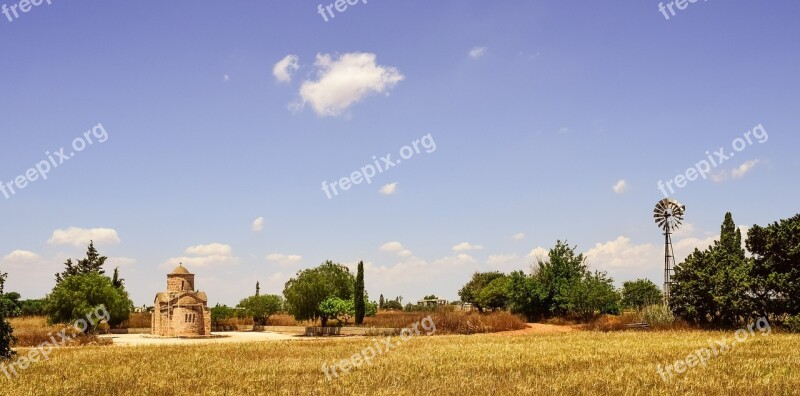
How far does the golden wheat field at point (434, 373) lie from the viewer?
1349 cm

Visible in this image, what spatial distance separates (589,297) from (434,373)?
33.9 m

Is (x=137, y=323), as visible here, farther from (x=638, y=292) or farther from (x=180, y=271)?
(x=638, y=292)

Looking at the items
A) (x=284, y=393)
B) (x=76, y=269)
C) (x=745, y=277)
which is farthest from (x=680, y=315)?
(x=76, y=269)

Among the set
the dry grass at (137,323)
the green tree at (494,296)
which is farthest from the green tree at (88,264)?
the green tree at (494,296)

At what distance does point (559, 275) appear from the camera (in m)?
52.6

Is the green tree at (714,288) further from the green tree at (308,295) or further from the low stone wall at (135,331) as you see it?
the low stone wall at (135,331)

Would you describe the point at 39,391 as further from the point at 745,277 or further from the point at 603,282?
the point at 603,282

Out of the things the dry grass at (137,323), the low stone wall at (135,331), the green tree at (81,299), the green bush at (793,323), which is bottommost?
the green bush at (793,323)

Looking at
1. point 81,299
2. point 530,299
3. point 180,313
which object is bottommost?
point 530,299

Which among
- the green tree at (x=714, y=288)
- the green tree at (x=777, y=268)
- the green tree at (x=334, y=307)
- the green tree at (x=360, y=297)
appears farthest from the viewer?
the green tree at (x=360, y=297)

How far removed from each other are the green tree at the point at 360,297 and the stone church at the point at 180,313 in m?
12.9

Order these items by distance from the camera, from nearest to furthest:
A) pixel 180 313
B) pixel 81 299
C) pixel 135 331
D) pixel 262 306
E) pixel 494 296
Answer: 1. pixel 81 299
2. pixel 180 313
3. pixel 135 331
4. pixel 262 306
5. pixel 494 296

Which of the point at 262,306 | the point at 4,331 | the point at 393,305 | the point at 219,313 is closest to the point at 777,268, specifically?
the point at 4,331

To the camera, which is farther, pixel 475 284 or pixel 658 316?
pixel 475 284
